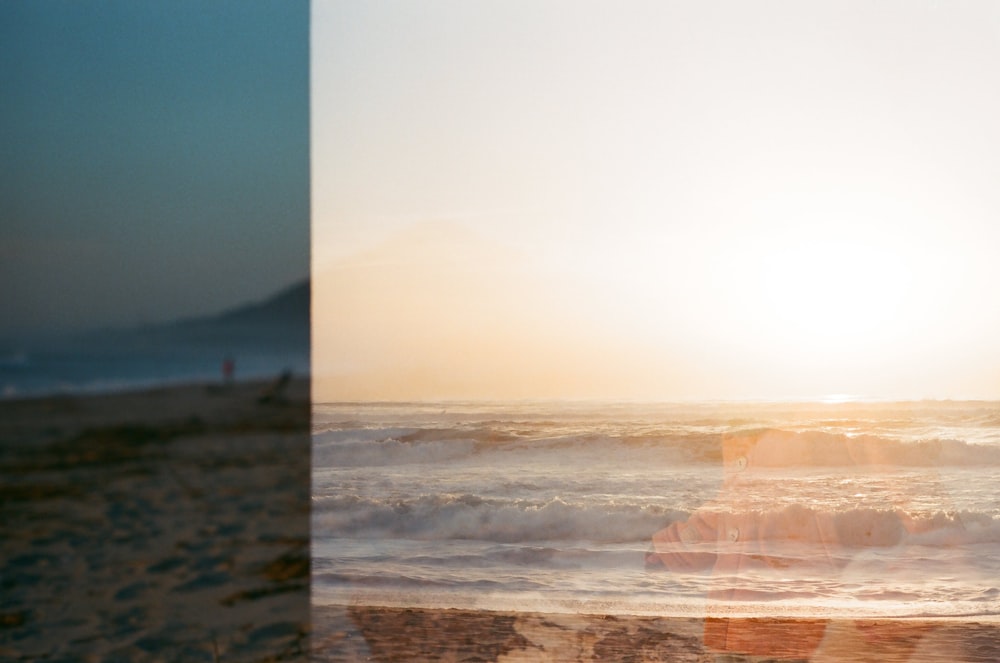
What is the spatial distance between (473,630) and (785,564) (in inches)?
36.3

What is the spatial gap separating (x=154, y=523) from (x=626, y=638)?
118 cm

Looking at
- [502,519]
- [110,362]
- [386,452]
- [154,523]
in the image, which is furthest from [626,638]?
[110,362]

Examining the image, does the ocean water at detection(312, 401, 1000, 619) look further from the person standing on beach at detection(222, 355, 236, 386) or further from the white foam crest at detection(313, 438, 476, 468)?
the person standing on beach at detection(222, 355, 236, 386)

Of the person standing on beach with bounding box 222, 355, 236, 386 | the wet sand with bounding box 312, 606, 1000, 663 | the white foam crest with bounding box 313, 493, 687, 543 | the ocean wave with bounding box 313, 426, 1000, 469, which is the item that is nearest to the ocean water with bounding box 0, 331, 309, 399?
the person standing on beach with bounding box 222, 355, 236, 386

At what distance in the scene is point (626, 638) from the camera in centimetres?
226

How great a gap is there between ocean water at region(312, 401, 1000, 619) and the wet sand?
0.06 m

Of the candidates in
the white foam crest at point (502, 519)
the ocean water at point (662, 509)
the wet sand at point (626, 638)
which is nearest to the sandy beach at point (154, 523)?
the wet sand at point (626, 638)

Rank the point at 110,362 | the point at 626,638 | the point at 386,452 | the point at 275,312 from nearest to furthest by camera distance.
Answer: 1. the point at 110,362
2. the point at 275,312
3. the point at 626,638
4. the point at 386,452

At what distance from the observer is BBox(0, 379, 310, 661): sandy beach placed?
5.49ft

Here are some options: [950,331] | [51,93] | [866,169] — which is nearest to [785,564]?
[950,331]

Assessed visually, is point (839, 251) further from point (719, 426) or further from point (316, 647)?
point (316, 647)

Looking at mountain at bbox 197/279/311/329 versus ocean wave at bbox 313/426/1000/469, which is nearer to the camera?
mountain at bbox 197/279/311/329

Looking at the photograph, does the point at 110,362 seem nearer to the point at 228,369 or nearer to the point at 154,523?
the point at 228,369

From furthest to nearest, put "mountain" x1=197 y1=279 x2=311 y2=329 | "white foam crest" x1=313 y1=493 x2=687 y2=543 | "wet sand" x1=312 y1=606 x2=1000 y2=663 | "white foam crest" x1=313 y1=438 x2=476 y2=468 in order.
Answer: "white foam crest" x1=313 y1=493 x2=687 y2=543
"white foam crest" x1=313 y1=438 x2=476 y2=468
"wet sand" x1=312 y1=606 x2=1000 y2=663
"mountain" x1=197 y1=279 x2=311 y2=329
